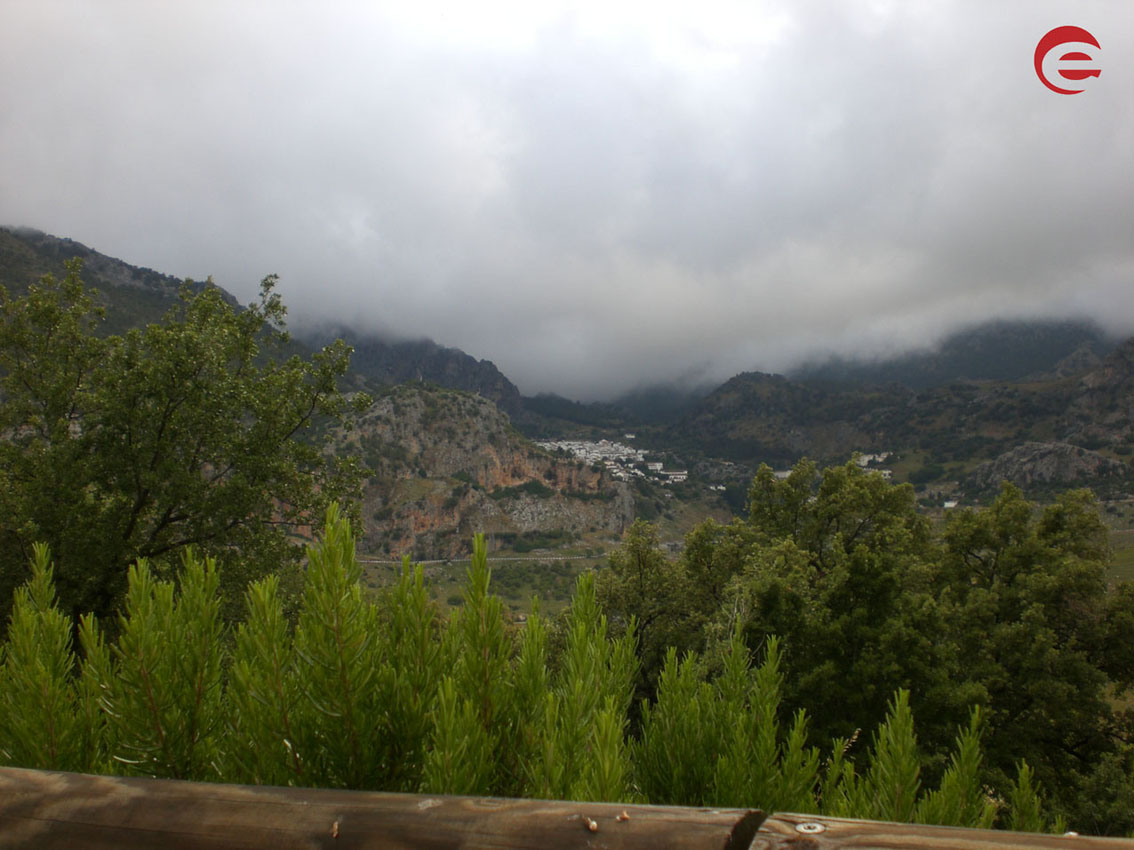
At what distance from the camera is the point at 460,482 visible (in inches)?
5349

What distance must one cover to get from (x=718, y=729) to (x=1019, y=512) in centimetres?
2288

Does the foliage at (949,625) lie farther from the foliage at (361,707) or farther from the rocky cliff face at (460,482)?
the rocky cliff face at (460,482)

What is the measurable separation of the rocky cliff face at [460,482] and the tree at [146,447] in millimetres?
98171

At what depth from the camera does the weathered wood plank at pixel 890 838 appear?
100 centimetres

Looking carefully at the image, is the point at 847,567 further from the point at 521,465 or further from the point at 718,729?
the point at 521,465

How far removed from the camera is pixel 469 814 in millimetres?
1169

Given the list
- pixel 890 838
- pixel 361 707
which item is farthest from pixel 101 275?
pixel 890 838

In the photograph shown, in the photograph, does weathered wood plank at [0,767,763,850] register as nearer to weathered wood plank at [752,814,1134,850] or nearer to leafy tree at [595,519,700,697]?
weathered wood plank at [752,814,1134,850]

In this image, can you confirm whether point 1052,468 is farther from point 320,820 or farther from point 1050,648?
point 320,820

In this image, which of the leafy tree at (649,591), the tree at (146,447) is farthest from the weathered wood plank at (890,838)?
the leafy tree at (649,591)

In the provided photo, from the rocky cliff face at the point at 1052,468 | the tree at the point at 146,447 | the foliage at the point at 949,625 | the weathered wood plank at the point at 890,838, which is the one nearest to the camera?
the weathered wood plank at the point at 890,838

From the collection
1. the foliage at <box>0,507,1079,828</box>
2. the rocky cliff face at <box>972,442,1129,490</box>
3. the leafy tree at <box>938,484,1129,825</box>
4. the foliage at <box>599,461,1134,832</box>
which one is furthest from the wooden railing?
the rocky cliff face at <box>972,442,1129,490</box>

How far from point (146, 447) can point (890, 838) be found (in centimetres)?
1392

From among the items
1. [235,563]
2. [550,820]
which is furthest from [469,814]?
[235,563]
